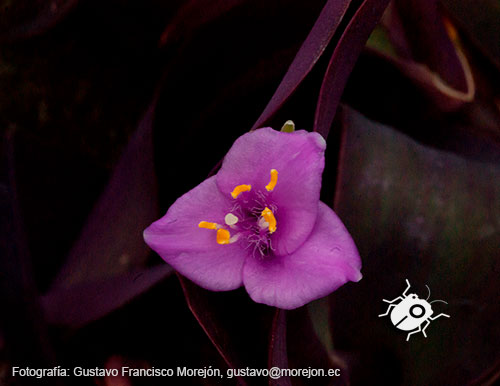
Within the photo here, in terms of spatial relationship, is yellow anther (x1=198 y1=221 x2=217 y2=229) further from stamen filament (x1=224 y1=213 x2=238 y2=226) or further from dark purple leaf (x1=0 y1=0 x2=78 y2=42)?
dark purple leaf (x1=0 y1=0 x2=78 y2=42)

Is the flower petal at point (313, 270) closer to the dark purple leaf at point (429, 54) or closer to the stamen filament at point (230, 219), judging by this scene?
the stamen filament at point (230, 219)

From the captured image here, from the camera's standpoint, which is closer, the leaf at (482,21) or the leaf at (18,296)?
the leaf at (18,296)

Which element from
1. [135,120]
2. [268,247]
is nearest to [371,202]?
[268,247]

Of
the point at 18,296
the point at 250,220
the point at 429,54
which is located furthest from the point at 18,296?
the point at 429,54

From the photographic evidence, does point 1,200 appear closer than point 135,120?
Yes

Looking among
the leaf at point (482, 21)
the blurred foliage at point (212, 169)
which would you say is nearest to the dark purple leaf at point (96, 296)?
the blurred foliage at point (212, 169)

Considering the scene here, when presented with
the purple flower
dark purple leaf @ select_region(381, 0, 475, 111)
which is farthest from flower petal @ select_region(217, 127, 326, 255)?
dark purple leaf @ select_region(381, 0, 475, 111)

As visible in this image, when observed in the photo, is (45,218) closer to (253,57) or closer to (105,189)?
(105,189)
